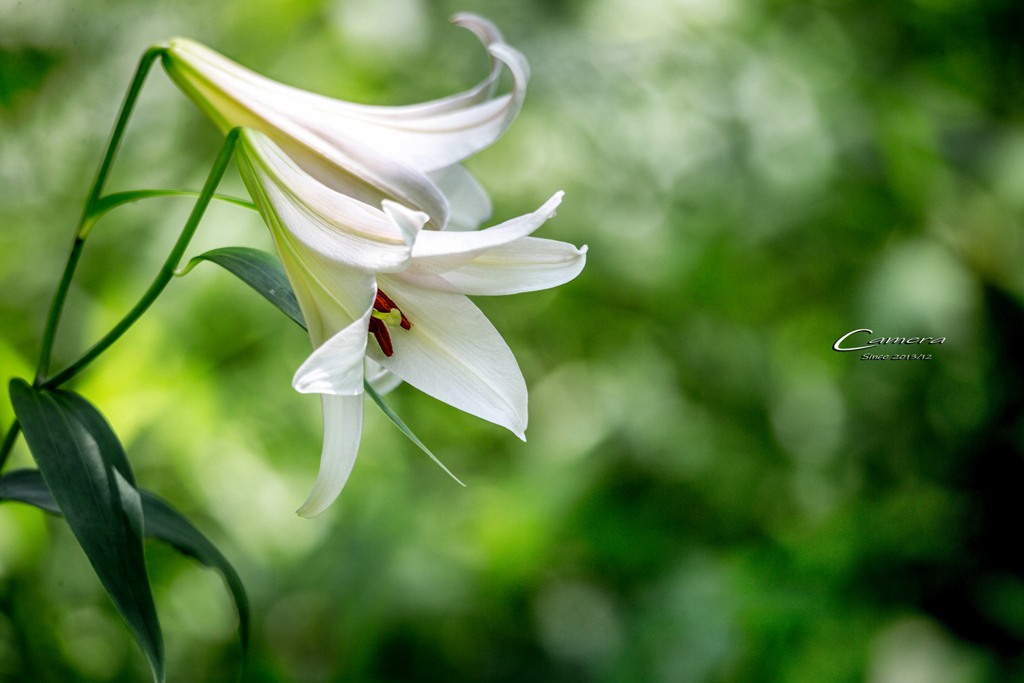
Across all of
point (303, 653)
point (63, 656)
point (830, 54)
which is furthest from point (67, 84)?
point (830, 54)

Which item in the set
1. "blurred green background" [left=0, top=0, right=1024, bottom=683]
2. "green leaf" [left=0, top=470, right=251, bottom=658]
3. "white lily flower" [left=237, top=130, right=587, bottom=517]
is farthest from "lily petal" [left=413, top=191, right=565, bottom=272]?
"blurred green background" [left=0, top=0, right=1024, bottom=683]

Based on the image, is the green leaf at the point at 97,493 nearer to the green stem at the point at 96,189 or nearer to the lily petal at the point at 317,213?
the green stem at the point at 96,189

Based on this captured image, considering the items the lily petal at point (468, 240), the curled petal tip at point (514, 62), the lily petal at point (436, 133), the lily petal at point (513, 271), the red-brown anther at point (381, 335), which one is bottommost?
the red-brown anther at point (381, 335)

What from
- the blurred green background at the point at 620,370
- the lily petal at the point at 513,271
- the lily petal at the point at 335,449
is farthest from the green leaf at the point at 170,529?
the blurred green background at the point at 620,370

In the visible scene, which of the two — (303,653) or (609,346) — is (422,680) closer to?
(303,653)

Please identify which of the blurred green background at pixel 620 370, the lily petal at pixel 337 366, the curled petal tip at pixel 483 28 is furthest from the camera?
the blurred green background at pixel 620 370

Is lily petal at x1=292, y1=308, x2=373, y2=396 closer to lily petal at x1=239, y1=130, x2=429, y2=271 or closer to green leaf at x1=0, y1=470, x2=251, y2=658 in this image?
lily petal at x1=239, y1=130, x2=429, y2=271
